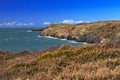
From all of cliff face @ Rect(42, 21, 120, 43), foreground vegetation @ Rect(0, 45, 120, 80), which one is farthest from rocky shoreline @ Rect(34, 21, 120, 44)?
foreground vegetation @ Rect(0, 45, 120, 80)

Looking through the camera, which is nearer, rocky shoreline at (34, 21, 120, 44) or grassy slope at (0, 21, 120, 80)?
grassy slope at (0, 21, 120, 80)

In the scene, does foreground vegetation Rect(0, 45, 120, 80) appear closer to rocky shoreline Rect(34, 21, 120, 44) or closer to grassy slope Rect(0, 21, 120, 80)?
grassy slope Rect(0, 21, 120, 80)

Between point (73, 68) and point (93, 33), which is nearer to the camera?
point (73, 68)

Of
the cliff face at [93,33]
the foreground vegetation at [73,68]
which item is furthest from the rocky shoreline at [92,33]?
the foreground vegetation at [73,68]

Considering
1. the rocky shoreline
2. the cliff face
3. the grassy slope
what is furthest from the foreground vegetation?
the cliff face

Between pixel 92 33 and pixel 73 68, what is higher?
pixel 73 68

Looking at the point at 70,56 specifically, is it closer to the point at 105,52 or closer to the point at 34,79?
the point at 105,52

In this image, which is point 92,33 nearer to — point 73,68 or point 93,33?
point 93,33

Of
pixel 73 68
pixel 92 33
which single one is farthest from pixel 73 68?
pixel 92 33

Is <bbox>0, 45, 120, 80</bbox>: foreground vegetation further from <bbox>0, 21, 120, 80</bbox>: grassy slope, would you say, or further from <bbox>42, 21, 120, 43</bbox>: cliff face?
<bbox>42, 21, 120, 43</bbox>: cliff face

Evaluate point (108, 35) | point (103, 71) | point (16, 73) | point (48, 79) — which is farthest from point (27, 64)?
point (108, 35)

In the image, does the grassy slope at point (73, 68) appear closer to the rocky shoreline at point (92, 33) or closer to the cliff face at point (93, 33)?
the rocky shoreline at point (92, 33)

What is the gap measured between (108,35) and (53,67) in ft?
269

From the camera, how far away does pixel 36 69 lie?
48.6 ft
